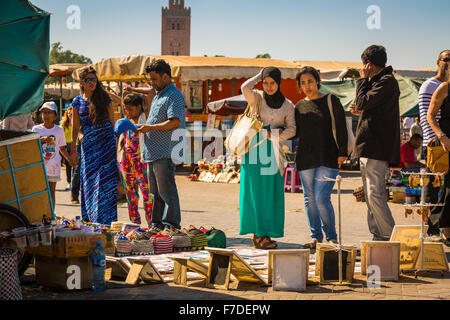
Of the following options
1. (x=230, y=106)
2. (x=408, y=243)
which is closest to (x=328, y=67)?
(x=230, y=106)

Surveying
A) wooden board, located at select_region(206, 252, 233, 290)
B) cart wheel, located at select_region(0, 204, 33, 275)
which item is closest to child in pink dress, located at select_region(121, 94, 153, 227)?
wooden board, located at select_region(206, 252, 233, 290)

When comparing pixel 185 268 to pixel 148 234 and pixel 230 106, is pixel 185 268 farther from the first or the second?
pixel 230 106

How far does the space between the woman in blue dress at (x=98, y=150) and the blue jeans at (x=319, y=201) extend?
2.33 meters

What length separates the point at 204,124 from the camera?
22.0 metres

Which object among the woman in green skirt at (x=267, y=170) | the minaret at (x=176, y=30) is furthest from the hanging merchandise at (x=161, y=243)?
the minaret at (x=176, y=30)

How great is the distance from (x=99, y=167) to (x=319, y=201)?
267 centimetres

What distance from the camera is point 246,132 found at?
7.86 m

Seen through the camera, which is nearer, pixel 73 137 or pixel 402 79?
pixel 73 137

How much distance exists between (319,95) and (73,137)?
311cm

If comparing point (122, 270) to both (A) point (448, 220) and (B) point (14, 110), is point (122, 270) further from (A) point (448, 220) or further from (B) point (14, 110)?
(A) point (448, 220)

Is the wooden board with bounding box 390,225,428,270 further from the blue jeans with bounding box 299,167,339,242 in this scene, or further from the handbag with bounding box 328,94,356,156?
the handbag with bounding box 328,94,356,156

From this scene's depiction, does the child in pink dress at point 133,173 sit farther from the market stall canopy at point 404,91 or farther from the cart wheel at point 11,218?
the market stall canopy at point 404,91

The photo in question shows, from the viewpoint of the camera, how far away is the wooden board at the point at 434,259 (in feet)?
21.2
